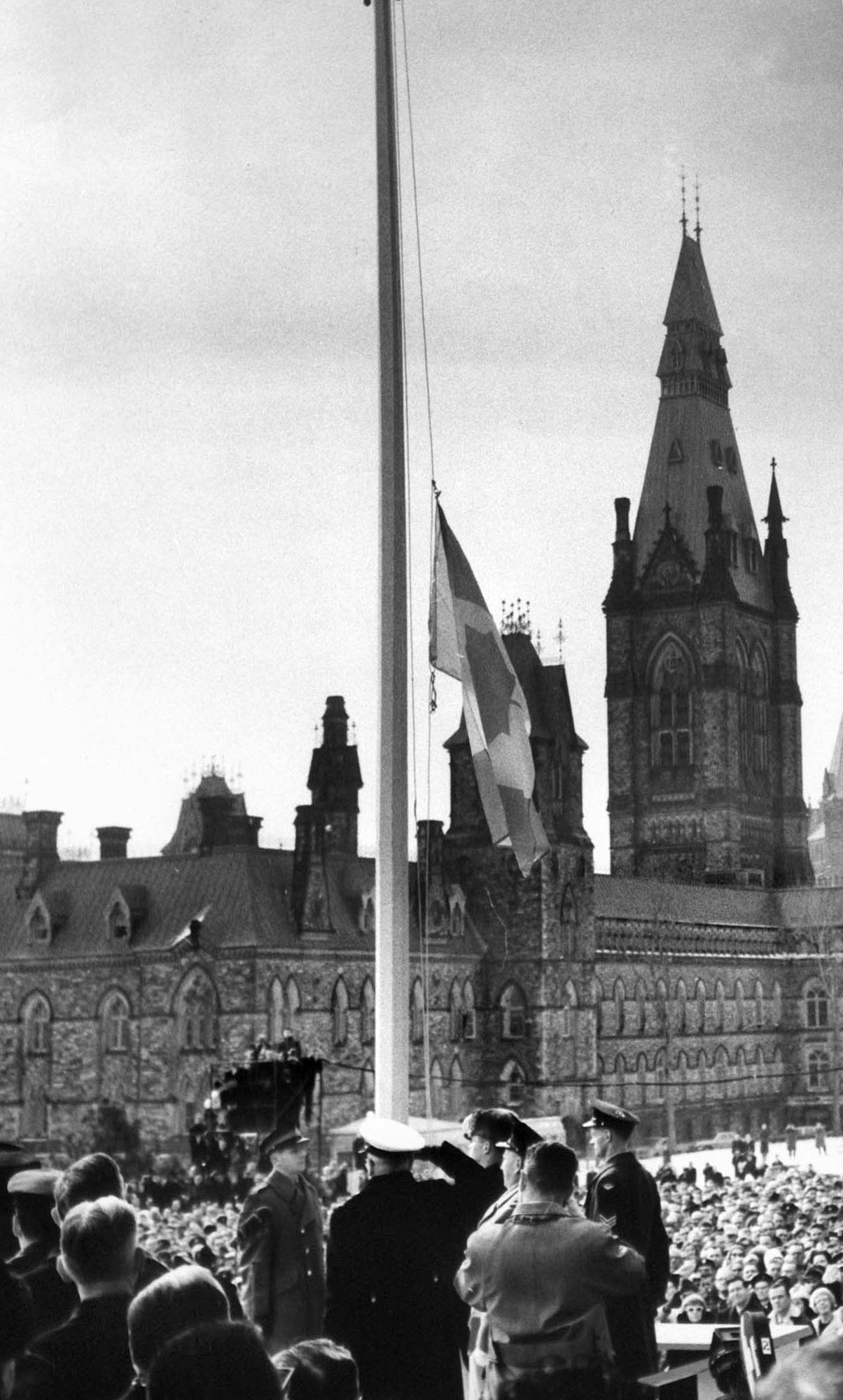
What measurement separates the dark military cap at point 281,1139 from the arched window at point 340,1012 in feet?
90.1

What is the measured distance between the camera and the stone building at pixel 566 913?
3017 centimetres

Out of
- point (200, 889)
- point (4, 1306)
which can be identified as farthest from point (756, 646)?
point (4, 1306)

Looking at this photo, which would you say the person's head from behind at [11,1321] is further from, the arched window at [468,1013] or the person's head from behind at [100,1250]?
the arched window at [468,1013]

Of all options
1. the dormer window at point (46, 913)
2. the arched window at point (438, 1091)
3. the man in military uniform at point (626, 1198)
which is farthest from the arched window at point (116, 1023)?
the man in military uniform at point (626, 1198)

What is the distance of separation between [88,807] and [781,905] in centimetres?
3341

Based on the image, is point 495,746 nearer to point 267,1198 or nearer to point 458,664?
point 458,664

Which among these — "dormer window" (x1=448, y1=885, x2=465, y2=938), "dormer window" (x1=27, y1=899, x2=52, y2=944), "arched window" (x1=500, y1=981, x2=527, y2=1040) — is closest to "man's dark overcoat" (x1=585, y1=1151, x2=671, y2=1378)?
"dormer window" (x1=27, y1=899, x2=52, y2=944)

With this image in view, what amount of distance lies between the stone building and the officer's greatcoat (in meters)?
8.94

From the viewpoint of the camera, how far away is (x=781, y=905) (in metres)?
53.8

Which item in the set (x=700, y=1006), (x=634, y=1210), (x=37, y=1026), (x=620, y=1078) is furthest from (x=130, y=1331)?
(x=700, y=1006)

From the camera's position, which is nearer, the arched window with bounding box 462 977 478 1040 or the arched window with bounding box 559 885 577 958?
the arched window with bounding box 462 977 478 1040

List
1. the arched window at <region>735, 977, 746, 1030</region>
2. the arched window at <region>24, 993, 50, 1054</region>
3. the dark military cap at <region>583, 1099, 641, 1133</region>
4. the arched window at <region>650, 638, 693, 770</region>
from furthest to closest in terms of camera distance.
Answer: the arched window at <region>650, 638, 693, 770</region>
the arched window at <region>735, 977, 746, 1030</region>
the arched window at <region>24, 993, 50, 1054</region>
the dark military cap at <region>583, 1099, 641, 1133</region>

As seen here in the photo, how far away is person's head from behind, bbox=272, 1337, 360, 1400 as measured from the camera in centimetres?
274

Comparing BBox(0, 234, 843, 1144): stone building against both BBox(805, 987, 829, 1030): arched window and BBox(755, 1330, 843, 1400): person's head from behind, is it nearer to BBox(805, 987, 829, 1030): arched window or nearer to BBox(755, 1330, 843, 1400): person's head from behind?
BBox(805, 987, 829, 1030): arched window
